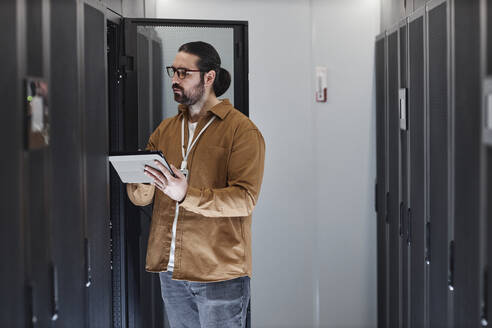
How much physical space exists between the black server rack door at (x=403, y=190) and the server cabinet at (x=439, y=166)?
395 mm

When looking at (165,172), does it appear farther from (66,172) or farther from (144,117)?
(144,117)

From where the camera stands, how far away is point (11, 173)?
5.13ft

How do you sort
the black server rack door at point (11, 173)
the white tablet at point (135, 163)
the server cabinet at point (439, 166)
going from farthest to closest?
1. the server cabinet at point (439, 166)
2. the white tablet at point (135, 163)
3. the black server rack door at point (11, 173)

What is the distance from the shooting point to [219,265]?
7.79 feet

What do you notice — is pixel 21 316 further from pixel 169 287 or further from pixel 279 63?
pixel 279 63

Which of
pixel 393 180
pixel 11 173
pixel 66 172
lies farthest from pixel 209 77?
pixel 393 180

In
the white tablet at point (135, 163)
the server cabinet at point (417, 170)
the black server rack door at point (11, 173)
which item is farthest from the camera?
the server cabinet at point (417, 170)

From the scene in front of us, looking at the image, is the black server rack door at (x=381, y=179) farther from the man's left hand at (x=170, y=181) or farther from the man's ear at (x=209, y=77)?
the man's left hand at (x=170, y=181)

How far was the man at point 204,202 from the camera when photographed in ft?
7.66

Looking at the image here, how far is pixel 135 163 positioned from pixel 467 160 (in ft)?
3.95

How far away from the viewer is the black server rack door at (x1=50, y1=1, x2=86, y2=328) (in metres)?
1.90

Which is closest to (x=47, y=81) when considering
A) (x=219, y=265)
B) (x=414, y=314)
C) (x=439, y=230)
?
(x=219, y=265)

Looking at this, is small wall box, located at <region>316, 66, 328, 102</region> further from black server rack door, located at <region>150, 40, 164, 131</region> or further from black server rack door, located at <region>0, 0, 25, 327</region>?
black server rack door, located at <region>0, 0, 25, 327</region>

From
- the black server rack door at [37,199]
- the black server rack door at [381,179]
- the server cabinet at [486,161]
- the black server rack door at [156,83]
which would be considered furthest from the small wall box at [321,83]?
the black server rack door at [37,199]
